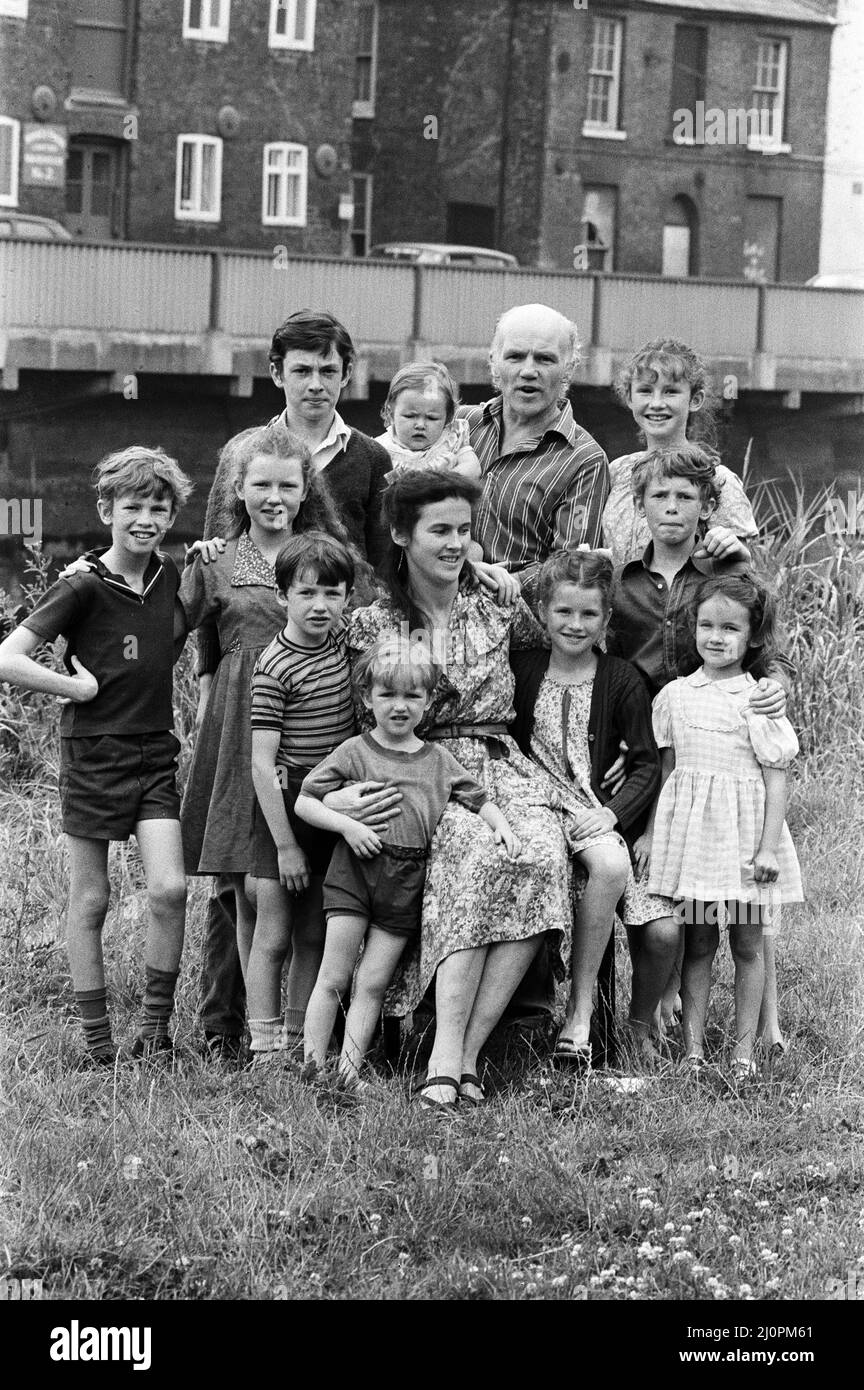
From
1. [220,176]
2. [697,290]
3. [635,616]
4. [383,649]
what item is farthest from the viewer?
[220,176]

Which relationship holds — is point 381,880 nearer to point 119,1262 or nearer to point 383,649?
point 383,649

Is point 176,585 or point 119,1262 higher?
point 176,585

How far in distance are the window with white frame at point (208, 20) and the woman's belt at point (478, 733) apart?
3112 cm

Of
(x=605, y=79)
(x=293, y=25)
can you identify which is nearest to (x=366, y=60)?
(x=293, y=25)

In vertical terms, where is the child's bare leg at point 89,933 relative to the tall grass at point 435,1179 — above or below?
above

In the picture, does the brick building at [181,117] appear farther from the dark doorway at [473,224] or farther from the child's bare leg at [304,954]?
the child's bare leg at [304,954]

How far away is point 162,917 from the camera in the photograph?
5.35 meters

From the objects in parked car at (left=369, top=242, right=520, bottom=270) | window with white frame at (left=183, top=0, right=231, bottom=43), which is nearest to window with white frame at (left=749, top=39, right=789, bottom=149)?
parked car at (left=369, top=242, right=520, bottom=270)

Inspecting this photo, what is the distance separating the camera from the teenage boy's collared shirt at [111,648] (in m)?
5.27

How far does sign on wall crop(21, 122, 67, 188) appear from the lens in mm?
32906

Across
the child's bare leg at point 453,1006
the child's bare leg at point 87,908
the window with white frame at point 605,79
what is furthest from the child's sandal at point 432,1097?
the window with white frame at point 605,79

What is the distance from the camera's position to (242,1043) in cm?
564
